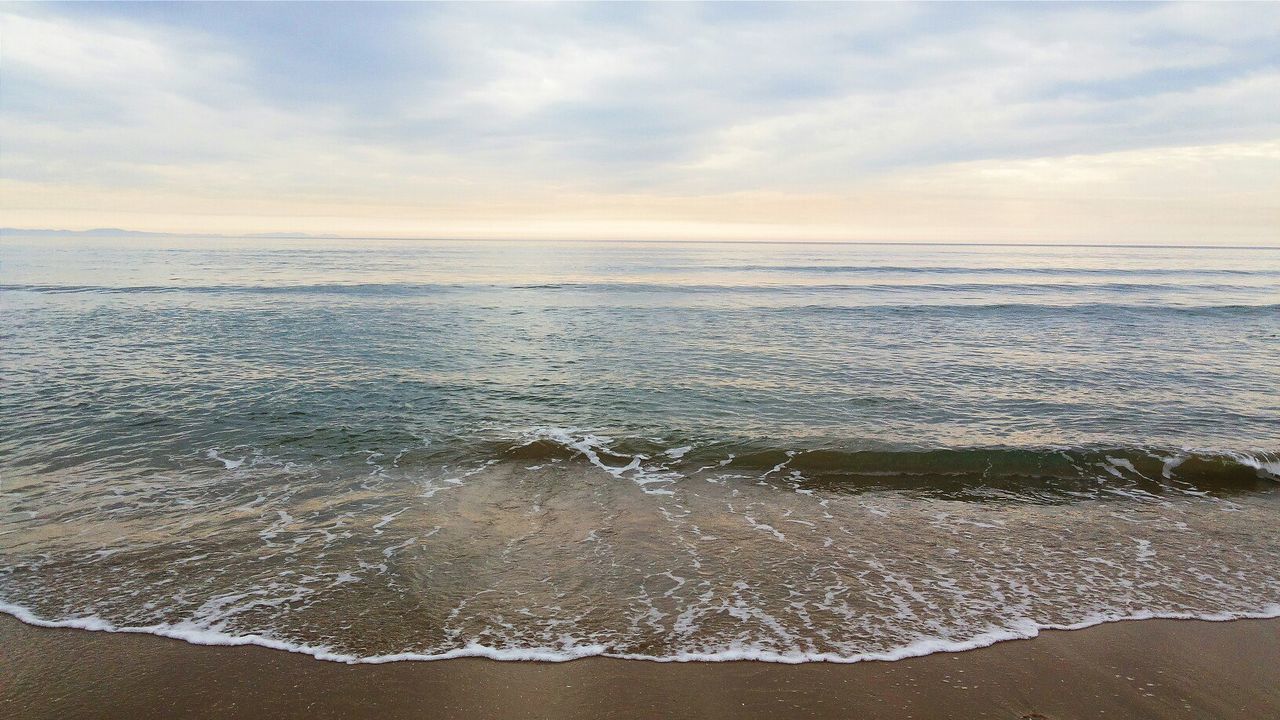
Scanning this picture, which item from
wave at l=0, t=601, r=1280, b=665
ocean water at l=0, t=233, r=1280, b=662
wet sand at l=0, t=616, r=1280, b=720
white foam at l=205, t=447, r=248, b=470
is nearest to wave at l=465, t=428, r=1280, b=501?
ocean water at l=0, t=233, r=1280, b=662

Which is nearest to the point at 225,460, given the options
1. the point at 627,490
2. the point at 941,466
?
the point at 627,490

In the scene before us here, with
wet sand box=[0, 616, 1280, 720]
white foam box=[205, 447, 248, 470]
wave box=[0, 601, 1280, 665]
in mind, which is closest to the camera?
wet sand box=[0, 616, 1280, 720]

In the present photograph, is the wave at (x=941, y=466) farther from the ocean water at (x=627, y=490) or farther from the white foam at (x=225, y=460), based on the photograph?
the white foam at (x=225, y=460)

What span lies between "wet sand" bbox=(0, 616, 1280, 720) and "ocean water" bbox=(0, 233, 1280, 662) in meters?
0.23

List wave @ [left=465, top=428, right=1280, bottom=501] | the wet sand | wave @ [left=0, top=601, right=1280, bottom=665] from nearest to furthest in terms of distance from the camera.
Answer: the wet sand
wave @ [left=0, top=601, right=1280, bottom=665]
wave @ [left=465, top=428, right=1280, bottom=501]

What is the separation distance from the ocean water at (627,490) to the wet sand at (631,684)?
0.75 feet

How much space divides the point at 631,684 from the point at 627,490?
420 cm

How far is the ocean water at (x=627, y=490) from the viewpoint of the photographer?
5.96 m

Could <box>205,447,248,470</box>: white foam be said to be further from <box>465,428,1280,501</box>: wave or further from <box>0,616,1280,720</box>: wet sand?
<box>0,616,1280,720</box>: wet sand

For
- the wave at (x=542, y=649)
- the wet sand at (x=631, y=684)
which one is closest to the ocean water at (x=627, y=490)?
the wave at (x=542, y=649)

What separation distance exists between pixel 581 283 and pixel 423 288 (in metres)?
10.3

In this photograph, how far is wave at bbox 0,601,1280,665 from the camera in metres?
5.29

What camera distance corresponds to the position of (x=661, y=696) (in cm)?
488

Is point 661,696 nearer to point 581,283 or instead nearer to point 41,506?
point 41,506
